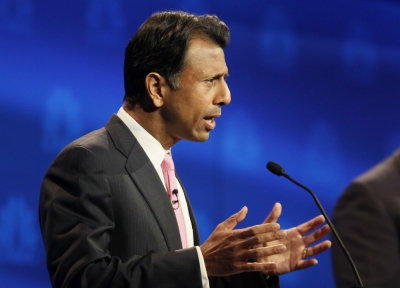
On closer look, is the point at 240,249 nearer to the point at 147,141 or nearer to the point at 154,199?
the point at 154,199

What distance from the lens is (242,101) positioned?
11.8ft

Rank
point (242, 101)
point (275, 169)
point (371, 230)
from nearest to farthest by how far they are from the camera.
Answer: point (371, 230)
point (275, 169)
point (242, 101)

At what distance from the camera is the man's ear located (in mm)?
2207

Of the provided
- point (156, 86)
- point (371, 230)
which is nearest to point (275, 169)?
point (156, 86)

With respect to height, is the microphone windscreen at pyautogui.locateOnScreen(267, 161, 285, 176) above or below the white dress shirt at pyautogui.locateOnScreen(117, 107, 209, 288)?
below

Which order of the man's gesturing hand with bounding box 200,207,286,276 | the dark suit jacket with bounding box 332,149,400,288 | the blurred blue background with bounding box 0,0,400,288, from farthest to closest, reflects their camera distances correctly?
1. the blurred blue background with bounding box 0,0,400,288
2. the man's gesturing hand with bounding box 200,207,286,276
3. the dark suit jacket with bounding box 332,149,400,288

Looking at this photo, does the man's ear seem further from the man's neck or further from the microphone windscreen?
the microphone windscreen

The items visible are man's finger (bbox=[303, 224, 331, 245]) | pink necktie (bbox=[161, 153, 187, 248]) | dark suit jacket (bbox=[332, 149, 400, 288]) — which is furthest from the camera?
pink necktie (bbox=[161, 153, 187, 248])

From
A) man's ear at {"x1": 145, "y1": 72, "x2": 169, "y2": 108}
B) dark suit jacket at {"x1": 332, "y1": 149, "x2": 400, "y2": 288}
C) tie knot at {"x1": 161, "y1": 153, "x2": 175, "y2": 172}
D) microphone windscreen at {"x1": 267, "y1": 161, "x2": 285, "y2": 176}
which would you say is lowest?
dark suit jacket at {"x1": 332, "y1": 149, "x2": 400, "y2": 288}

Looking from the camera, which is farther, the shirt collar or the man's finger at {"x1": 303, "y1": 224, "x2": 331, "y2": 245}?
the shirt collar

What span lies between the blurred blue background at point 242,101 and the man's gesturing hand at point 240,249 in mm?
1427

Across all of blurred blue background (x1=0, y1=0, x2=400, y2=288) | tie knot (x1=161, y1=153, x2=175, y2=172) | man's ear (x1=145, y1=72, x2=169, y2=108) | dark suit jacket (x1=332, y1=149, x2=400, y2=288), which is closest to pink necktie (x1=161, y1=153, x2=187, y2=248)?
tie knot (x1=161, y1=153, x2=175, y2=172)

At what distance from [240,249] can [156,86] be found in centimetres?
64

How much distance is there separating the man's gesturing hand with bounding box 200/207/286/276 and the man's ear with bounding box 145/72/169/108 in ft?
1.71
